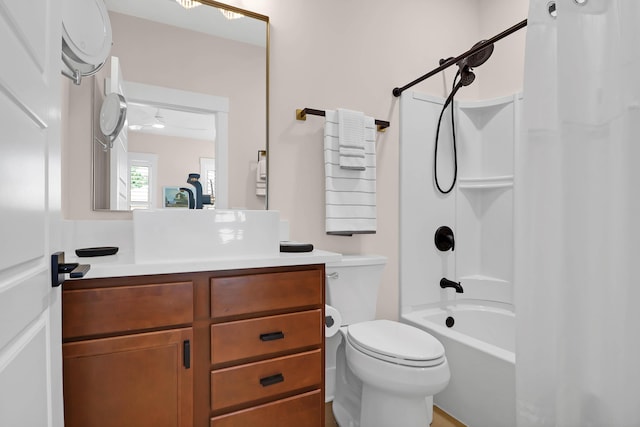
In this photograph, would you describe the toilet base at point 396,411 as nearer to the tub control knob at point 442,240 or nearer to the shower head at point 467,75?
the tub control knob at point 442,240

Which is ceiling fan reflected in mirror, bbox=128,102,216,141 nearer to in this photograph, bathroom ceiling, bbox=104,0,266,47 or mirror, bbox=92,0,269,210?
mirror, bbox=92,0,269,210

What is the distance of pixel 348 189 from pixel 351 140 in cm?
28

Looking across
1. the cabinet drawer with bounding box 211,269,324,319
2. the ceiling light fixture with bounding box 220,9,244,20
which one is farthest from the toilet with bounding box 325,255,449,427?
the ceiling light fixture with bounding box 220,9,244,20

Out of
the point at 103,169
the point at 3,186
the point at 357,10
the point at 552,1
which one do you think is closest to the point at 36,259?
the point at 3,186

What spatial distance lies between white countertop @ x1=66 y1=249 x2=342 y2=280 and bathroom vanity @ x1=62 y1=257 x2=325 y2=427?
0.08 feet

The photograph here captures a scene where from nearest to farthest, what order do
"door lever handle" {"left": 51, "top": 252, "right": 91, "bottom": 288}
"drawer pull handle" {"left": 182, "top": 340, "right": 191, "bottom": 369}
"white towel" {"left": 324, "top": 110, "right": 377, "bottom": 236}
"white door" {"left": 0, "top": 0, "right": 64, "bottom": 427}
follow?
"white door" {"left": 0, "top": 0, "right": 64, "bottom": 427} < "door lever handle" {"left": 51, "top": 252, "right": 91, "bottom": 288} < "drawer pull handle" {"left": 182, "top": 340, "right": 191, "bottom": 369} < "white towel" {"left": 324, "top": 110, "right": 377, "bottom": 236}

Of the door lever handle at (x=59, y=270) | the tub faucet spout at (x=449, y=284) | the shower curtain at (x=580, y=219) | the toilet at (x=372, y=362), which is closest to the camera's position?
the door lever handle at (x=59, y=270)

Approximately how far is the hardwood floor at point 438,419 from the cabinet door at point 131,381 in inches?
36.4

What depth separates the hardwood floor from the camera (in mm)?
1745

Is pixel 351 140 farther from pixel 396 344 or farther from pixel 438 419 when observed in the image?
pixel 438 419

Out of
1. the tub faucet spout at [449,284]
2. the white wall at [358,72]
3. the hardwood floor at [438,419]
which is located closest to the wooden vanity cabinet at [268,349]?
the hardwood floor at [438,419]

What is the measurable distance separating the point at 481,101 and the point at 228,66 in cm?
178

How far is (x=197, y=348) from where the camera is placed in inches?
43.6

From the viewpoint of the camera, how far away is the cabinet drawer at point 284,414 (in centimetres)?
114
